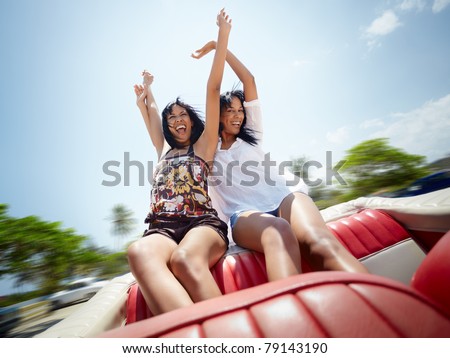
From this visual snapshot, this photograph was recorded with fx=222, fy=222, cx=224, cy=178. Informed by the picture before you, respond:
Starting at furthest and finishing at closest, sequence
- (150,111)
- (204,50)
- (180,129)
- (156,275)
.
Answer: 1. (150,111)
2. (204,50)
3. (180,129)
4. (156,275)

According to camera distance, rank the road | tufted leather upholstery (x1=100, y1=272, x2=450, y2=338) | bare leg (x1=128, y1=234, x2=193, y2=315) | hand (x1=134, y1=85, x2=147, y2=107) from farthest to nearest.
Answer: the road < hand (x1=134, y1=85, x2=147, y2=107) < bare leg (x1=128, y1=234, x2=193, y2=315) < tufted leather upholstery (x1=100, y1=272, x2=450, y2=338)

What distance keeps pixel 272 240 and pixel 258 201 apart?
1.62 feet

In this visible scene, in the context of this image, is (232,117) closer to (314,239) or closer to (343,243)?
(314,239)

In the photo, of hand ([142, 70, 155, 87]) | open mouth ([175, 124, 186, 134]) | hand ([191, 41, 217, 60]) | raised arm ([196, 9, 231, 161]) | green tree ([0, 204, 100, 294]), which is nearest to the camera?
raised arm ([196, 9, 231, 161])

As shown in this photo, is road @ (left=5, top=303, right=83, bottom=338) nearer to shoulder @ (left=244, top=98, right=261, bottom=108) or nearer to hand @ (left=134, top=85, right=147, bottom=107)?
hand @ (left=134, top=85, right=147, bottom=107)

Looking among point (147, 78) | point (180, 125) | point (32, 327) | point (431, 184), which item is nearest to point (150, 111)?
point (147, 78)

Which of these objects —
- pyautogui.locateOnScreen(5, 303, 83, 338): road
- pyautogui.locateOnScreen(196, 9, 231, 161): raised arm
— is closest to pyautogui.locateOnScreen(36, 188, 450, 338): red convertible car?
pyautogui.locateOnScreen(196, 9, 231, 161): raised arm

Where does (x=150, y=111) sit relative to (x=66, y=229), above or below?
above

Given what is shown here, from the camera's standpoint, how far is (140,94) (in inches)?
93.7

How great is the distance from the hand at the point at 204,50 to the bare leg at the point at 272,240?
153 cm

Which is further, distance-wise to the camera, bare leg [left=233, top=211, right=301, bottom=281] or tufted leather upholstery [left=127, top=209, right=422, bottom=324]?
tufted leather upholstery [left=127, top=209, right=422, bottom=324]

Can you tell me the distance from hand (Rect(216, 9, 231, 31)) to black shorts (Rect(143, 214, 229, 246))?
4.39 ft

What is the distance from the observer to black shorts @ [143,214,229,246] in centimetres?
134
